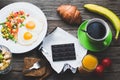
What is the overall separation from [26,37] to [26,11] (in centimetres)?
12

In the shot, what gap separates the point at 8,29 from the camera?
164cm

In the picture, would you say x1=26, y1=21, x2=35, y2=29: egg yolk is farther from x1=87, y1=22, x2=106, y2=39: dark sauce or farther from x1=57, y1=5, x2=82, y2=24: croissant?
x1=87, y1=22, x2=106, y2=39: dark sauce

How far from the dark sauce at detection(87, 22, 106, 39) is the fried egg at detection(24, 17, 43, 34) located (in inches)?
8.1

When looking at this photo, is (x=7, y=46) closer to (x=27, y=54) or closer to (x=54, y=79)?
(x=27, y=54)

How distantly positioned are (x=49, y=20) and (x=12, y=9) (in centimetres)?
16

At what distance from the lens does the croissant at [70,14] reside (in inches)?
63.8

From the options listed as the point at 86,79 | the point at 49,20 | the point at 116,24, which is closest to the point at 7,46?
the point at 49,20

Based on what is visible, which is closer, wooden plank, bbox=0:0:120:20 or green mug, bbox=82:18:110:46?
green mug, bbox=82:18:110:46

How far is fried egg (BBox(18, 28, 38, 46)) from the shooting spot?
1609 millimetres

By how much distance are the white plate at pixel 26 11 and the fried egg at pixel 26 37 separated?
15mm

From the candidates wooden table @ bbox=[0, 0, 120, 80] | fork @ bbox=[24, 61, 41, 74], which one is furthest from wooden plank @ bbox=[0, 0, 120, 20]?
fork @ bbox=[24, 61, 41, 74]

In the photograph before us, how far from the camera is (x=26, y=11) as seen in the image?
166 cm

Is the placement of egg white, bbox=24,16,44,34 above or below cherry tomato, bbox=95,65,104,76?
above

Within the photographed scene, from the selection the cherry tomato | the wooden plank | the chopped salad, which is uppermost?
the wooden plank
